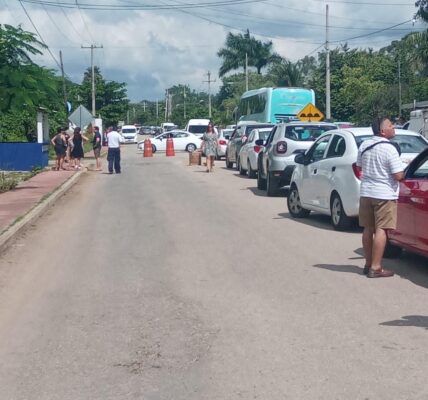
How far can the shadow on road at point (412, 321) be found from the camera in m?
7.51

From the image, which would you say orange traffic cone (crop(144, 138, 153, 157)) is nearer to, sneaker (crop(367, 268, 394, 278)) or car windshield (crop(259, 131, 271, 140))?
car windshield (crop(259, 131, 271, 140))

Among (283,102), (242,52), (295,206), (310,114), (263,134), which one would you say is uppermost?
(242,52)

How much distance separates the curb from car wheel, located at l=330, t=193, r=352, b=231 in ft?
17.0

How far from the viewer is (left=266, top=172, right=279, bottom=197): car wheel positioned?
65.8 ft

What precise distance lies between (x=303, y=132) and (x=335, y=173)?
21.4ft

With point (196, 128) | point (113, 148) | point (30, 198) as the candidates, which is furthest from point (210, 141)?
point (196, 128)

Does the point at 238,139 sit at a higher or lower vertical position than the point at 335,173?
higher

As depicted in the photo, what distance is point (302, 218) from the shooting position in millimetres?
15711

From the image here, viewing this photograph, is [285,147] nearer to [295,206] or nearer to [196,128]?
[295,206]

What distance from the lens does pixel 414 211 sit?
385 inches

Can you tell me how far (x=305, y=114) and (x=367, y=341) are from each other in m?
27.7

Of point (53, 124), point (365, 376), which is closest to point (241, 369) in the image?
point (365, 376)

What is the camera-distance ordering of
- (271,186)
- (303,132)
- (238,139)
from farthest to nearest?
1. (238,139)
2. (271,186)
3. (303,132)

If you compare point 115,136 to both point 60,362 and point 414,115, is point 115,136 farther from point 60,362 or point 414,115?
point 60,362
